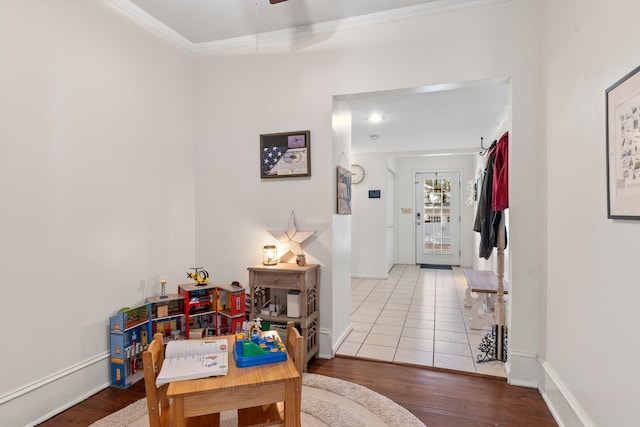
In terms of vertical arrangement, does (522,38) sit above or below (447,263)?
above

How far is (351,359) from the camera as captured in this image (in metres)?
2.87

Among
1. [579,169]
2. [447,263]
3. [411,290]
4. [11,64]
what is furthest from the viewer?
[447,263]

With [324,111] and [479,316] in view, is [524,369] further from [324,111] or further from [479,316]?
[324,111]

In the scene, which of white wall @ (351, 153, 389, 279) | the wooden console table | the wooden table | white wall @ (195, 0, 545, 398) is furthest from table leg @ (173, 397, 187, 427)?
white wall @ (351, 153, 389, 279)

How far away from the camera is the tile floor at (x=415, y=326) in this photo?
2887 mm

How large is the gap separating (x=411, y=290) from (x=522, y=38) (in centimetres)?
387

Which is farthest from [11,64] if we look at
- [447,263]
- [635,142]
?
[447,263]

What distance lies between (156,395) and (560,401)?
7.03ft

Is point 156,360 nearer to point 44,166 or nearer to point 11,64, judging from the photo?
point 44,166

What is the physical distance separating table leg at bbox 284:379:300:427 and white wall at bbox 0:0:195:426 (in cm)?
161

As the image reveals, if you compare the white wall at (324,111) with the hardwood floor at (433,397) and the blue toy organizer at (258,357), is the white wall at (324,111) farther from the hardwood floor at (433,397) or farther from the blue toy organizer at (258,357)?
the blue toy organizer at (258,357)

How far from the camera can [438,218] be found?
7859mm

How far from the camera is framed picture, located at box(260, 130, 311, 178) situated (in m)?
2.92

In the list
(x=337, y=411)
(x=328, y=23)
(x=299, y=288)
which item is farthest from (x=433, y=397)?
(x=328, y=23)
